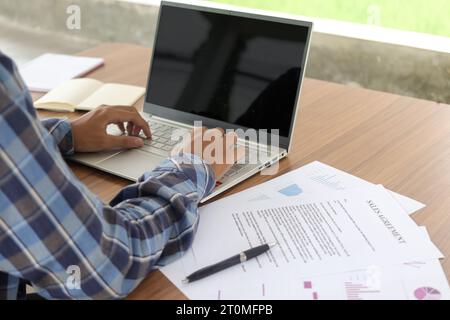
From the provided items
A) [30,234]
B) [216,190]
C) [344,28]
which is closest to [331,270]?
[216,190]

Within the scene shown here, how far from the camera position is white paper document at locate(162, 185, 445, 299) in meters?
0.81

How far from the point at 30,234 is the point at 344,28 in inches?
90.1

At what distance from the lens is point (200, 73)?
1.27 m

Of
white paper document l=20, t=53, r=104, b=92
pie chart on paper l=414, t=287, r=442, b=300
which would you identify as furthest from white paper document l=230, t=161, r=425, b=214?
white paper document l=20, t=53, r=104, b=92

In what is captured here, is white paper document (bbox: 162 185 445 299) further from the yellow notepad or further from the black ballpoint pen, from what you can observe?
the yellow notepad

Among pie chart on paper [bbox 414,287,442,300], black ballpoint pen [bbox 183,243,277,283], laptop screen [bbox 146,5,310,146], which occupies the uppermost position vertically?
laptop screen [bbox 146,5,310,146]

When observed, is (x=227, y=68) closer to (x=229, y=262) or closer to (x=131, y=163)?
(x=131, y=163)

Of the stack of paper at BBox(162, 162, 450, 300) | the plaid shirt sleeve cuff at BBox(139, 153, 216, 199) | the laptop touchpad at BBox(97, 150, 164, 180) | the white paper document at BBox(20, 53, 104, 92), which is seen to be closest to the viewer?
the stack of paper at BBox(162, 162, 450, 300)

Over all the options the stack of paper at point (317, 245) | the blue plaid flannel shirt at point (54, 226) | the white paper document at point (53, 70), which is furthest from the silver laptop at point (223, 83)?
the white paper document at point (53, 70)

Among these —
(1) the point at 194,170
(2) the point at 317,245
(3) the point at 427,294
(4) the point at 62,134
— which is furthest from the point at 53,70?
(3) the point at 427,294

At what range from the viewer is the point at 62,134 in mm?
1182

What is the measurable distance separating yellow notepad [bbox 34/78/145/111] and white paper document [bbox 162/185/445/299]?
1.88 ft

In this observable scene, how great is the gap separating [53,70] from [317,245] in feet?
3.79

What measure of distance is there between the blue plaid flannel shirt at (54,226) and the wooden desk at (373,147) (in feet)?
0.21
